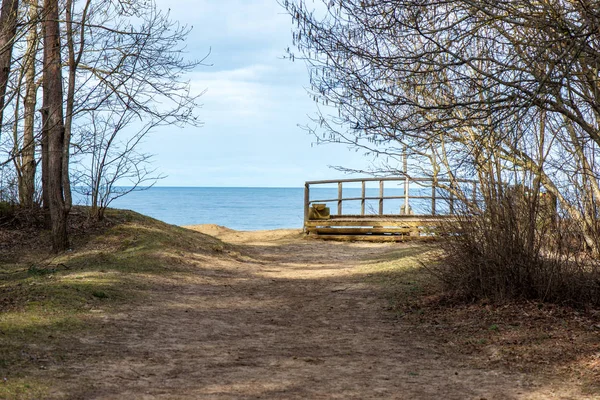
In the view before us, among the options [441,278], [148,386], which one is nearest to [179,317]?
[148,386]

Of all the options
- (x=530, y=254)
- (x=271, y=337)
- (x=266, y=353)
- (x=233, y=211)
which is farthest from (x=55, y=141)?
(x=233, y=211)

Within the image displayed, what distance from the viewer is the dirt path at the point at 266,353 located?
191 inches

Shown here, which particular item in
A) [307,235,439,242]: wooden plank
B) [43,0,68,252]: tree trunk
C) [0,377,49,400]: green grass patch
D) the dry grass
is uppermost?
[43,0,68,252]: tree trunk

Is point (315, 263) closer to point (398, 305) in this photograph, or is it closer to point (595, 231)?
point (398, 305)

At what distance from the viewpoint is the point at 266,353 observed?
6.03 metres

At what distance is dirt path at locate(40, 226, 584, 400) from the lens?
4840 millimetres

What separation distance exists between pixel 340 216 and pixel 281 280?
8533 millimetres

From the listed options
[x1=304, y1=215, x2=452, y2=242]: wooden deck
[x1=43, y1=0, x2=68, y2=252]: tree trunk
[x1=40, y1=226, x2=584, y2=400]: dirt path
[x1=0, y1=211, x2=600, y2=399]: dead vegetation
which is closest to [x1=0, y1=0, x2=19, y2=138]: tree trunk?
[x1=43, y1=0, x2=68, y2=252]: tree trunk

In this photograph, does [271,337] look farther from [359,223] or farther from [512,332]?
[359,223]

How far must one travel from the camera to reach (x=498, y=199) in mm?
7488

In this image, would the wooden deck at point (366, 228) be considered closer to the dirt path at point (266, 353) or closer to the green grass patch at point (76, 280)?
the green grass patch at point (76, 280)

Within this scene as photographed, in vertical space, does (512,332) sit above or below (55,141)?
below

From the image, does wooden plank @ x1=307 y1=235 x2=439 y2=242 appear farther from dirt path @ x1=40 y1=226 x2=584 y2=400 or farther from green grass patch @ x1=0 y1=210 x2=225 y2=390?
dirt path @ x1=40 y1=226 x2=584 y2=400

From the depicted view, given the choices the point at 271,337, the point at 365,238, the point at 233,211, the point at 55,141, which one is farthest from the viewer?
the point at 233,211
